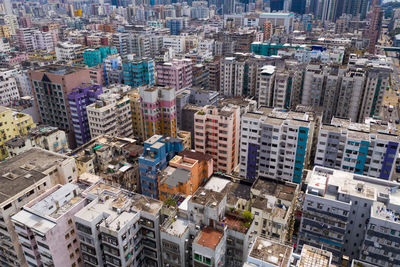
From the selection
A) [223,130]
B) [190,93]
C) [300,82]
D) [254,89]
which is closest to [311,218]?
[223,130]

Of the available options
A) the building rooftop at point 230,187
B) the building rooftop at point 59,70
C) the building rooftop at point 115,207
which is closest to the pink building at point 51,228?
the building rooftop at point 115,207

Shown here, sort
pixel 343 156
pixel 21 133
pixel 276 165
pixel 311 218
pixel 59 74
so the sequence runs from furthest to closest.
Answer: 1. pixel 59 74
2. pixel 21 133
3. pixel 276 165
4. pixel 343 156
5. pixel 311 218

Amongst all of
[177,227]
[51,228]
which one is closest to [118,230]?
[177,227]

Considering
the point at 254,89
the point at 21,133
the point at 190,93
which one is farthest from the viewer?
the point at 254,89

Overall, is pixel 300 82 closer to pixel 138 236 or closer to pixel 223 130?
pixel 223 130

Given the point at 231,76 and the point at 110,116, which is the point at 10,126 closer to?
the point at 110,116

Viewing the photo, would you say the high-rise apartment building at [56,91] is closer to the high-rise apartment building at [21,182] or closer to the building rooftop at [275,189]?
the high-rise apartment building at [21,182]

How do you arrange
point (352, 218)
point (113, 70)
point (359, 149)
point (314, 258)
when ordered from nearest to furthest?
point (314, 258)
point (352, 218)
point (359, 149)
point (113, 70)
